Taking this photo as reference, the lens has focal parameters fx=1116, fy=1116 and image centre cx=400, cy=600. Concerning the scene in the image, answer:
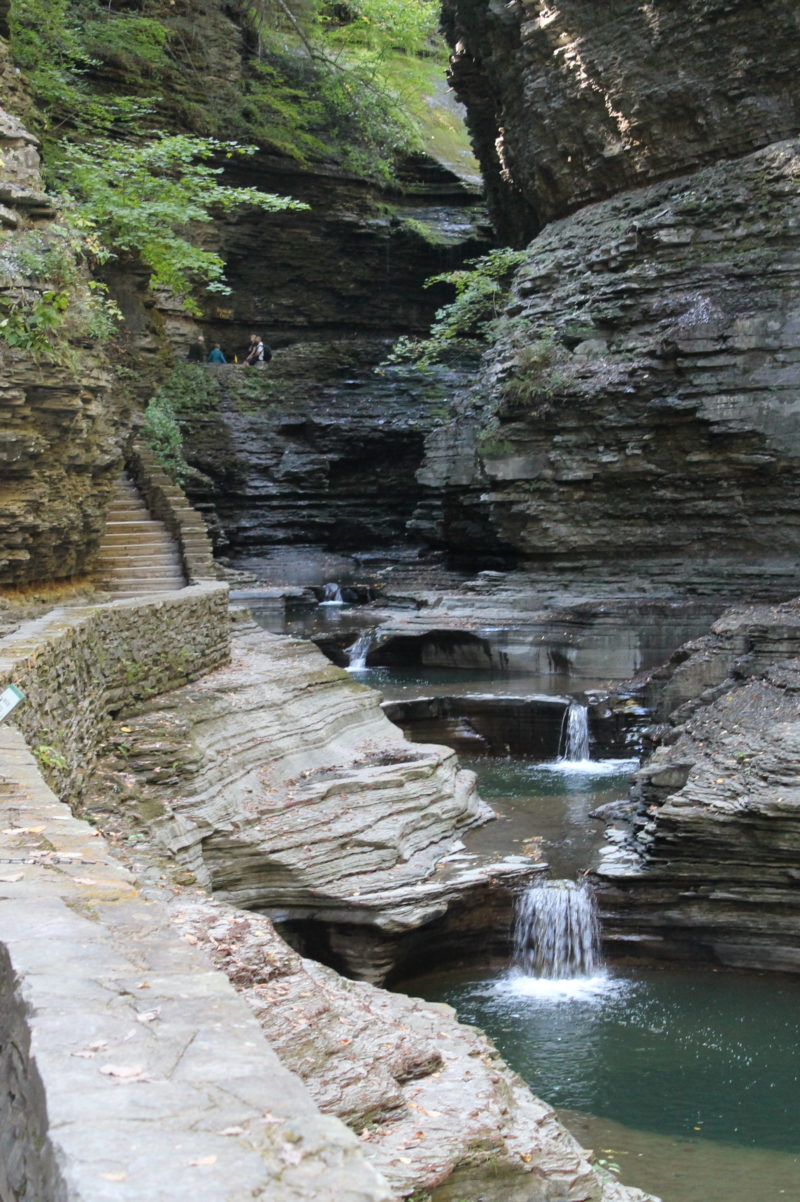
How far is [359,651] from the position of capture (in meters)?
22.2

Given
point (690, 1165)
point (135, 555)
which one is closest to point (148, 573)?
point (135, 555)

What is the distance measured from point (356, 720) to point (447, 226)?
2429 cm

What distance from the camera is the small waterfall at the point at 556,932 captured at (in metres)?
10.9

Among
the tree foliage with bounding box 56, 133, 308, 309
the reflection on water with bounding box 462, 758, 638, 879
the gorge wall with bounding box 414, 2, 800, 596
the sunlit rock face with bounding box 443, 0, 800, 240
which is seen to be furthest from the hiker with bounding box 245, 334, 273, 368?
the reflection on water with bounding box 462, 758, 638, 879

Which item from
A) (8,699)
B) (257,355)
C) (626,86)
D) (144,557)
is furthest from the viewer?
(257,355)

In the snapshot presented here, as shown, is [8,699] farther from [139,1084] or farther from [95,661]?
[95,661]

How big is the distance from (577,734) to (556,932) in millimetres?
6206

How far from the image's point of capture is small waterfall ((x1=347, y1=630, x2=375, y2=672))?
22031 millimetres

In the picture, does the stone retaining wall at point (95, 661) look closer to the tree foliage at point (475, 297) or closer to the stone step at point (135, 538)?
the stone step at point (135, 538)

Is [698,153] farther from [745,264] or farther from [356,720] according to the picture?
[356,720]

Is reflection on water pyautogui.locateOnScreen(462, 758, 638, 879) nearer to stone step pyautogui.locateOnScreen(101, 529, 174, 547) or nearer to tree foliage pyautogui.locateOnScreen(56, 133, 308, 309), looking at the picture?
stone step pyautogui.locateOnScreen(101, 529, 174, 547)

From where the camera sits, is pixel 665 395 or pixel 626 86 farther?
pixel 626 86

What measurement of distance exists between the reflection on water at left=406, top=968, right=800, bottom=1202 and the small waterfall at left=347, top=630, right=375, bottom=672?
11440 mm

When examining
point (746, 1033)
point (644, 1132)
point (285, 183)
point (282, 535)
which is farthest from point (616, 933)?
point (285, 183)
